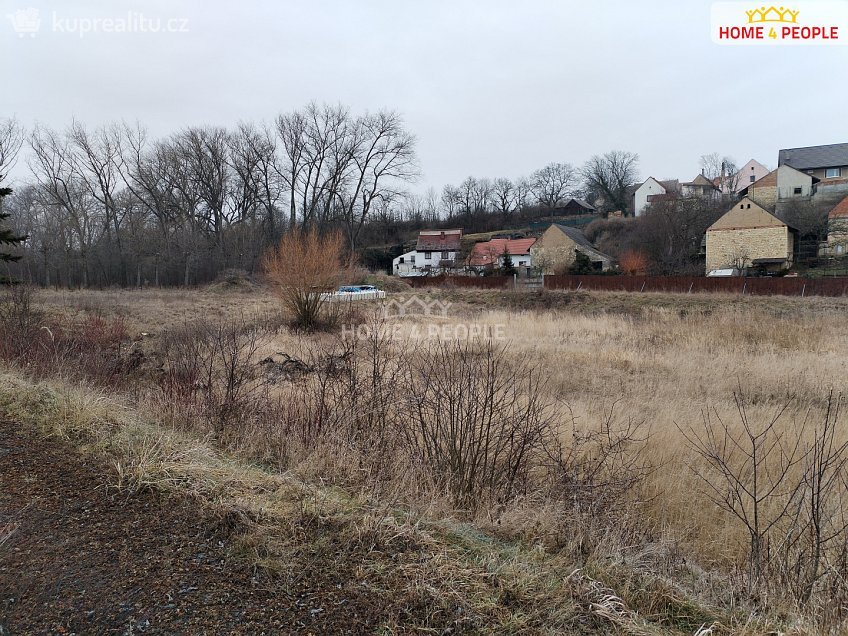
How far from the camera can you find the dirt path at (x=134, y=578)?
2027 mm

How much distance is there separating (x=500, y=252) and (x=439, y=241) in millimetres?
9156

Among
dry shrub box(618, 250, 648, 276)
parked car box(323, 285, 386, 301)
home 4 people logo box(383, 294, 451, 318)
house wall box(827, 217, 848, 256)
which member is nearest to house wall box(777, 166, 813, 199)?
house wall box(827, 217, 848, 256)

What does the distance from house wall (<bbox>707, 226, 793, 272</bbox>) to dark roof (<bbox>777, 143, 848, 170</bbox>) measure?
19907 millimetres

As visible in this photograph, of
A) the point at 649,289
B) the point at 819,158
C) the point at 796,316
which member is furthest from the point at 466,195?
the point at 796,316

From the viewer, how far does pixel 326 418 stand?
5.16 m

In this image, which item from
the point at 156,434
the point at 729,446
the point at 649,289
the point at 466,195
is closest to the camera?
the point at 156,434

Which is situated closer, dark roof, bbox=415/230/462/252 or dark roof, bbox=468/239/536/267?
dark roof, bbox=468/239/536/267

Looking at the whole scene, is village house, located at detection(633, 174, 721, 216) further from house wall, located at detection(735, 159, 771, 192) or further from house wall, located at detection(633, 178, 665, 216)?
house wall, located at detection(735, 159, 771, 192)

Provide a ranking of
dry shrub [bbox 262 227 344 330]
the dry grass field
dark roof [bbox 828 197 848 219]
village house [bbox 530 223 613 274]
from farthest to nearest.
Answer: village house [bbox 530 223 613 274] → dark roof [bbox 828 197 848 219] → dry shrub [bbox 262 227 344 330] → the dry grass field

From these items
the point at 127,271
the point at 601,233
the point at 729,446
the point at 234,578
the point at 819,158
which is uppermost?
the point at 819,158

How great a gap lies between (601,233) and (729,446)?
59607 mm

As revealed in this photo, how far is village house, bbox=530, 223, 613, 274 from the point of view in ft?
156

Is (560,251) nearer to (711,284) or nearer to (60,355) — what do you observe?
(711,284)

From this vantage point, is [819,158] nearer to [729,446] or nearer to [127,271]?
[729,446]
